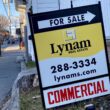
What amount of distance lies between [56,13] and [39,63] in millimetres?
601

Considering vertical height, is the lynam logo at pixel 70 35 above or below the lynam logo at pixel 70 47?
above

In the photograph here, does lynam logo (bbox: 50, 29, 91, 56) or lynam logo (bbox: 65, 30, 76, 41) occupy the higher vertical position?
lynam logo (bbox: 65, 30, 76, 41)

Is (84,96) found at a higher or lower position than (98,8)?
lower

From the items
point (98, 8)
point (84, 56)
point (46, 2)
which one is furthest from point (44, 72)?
point (46, 2)

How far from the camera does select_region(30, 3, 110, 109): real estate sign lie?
Result: 527 cm

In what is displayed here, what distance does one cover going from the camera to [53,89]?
209 inches

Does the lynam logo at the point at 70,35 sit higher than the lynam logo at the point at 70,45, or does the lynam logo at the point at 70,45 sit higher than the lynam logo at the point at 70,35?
the lynam logo at the point at 70,35

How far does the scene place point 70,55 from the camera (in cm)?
539

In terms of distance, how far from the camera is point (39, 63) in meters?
5.26

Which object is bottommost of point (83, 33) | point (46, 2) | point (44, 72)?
point (44, 72)

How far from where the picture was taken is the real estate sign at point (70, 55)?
5.27 metres

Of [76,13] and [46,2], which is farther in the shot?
[46,2]

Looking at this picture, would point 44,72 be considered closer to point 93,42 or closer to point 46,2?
point 93,42

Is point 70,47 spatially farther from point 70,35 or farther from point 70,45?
point 70,35
